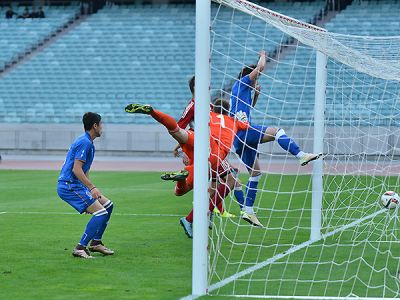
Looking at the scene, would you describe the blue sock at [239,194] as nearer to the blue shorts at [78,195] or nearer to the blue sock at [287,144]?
the blue sock at [287,144]

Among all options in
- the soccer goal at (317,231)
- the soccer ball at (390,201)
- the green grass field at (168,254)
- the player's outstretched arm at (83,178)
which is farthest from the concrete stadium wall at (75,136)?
the player's outstretched arm at (83,178)

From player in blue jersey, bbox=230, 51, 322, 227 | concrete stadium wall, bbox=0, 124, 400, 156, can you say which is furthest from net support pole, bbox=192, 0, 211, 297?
concrete stadium wall, bbox=0, 124, 400, 156

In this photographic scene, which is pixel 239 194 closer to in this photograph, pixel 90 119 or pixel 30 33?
pixel 90 119

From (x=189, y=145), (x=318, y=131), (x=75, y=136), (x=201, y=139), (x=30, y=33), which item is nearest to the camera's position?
(x=201, y=139)

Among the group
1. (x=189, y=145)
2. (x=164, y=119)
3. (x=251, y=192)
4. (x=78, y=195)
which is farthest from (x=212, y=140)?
(x=251, y=192)

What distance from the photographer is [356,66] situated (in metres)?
11.5

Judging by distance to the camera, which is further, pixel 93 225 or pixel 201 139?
pixel 93 225

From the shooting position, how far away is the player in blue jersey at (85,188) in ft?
32.8

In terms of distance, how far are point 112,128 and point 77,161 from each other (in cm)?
2483

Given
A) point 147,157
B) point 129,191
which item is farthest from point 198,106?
point 147,157

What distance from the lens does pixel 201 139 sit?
807 centimetres

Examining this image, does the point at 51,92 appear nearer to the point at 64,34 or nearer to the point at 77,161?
the point at 64,34

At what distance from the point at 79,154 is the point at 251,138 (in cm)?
312

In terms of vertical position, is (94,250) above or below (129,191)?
above
